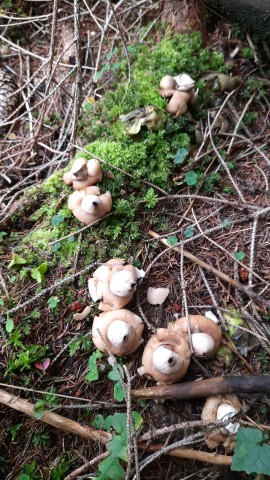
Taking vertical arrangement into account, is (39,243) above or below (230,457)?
above

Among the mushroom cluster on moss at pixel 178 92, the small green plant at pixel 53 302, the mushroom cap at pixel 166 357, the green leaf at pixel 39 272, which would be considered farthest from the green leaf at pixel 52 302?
the mushroom cluster on moss at pixel 178 92

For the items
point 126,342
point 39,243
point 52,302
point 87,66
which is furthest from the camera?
point 87,66

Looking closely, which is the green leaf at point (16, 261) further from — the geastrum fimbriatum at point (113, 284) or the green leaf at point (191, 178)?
the green leaf at point (191, 178)

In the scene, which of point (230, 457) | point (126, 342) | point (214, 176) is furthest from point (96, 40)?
point (230, 457)

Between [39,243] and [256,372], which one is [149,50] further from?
[256,372]

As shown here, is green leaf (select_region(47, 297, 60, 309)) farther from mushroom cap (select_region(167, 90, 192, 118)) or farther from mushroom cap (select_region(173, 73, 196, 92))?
mushroom cap (select_region(173, 73, 196, 92))

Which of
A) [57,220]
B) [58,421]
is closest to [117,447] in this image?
[58,421]

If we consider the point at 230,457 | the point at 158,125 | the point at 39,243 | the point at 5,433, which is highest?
the point at 158,125
